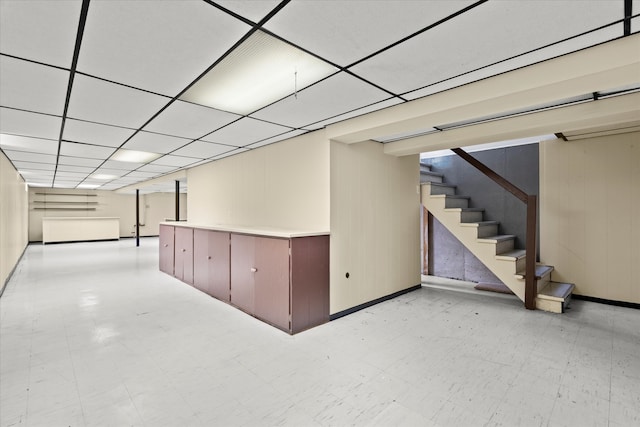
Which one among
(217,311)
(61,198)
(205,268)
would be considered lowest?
(217,311)

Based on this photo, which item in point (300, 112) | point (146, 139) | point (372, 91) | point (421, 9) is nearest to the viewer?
point (421, 9)

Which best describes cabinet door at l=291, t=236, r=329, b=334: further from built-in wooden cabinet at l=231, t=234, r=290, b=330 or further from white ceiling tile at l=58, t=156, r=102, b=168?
white ceiling tile at l=58, t=156, r=102, b=168

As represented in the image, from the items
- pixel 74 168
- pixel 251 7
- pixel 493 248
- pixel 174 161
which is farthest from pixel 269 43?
pixel 74 168

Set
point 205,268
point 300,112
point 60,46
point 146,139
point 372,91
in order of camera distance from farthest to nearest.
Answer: point 205,268 → point 146,139 → point 300,112 → point 372,91 → point 60,46

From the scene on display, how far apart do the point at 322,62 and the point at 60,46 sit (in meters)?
1.61

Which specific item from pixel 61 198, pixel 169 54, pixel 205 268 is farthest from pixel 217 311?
pixel 61 198

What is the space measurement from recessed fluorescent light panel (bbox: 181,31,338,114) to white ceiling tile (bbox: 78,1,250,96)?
119 millimetres

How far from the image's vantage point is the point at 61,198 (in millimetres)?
12984

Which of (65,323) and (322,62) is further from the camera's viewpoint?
(65,323)

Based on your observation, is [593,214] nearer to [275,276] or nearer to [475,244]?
[475,244]

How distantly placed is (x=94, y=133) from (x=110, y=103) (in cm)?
142

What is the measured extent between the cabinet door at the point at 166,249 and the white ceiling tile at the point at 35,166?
2.69 m

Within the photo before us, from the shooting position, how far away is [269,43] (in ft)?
6.03

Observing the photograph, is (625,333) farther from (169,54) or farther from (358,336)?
(169,54)
